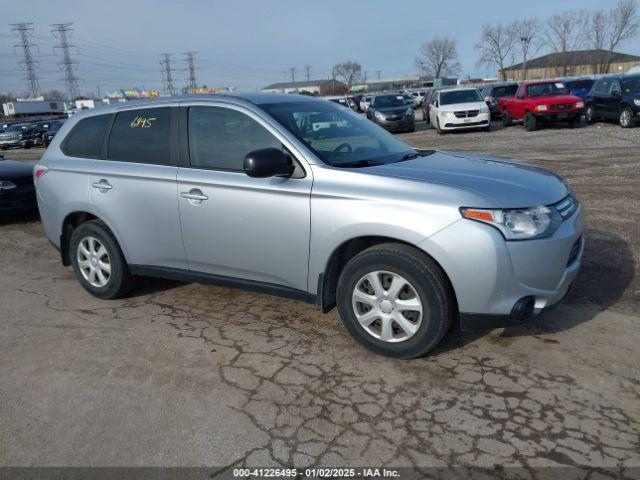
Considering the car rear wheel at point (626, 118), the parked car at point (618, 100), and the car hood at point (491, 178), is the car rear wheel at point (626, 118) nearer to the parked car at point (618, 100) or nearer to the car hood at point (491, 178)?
the parked car at point (618, 100)

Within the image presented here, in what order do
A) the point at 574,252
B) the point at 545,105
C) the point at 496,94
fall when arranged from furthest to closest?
the point at 496,94
the point at 545,105
the point at 574,252

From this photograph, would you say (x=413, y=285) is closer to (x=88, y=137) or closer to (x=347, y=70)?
(x=88, y=137)

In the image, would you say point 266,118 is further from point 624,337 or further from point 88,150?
point 624,337

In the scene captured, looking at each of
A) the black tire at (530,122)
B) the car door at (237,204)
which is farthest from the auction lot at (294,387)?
the black tire at (530,122)

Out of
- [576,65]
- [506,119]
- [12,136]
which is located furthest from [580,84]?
[576,65]

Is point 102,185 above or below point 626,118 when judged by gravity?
above

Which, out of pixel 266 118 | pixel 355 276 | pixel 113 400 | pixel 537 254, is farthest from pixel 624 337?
pixel 113 400

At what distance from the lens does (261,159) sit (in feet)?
11.9

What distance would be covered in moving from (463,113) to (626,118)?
5179 millimetres

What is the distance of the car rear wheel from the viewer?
1728 cm

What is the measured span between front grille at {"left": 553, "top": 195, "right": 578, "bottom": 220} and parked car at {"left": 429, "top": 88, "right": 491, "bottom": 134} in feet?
55.3

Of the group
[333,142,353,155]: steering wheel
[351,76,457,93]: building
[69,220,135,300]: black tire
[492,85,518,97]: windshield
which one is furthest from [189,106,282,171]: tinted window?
[351,76,457,93]: building

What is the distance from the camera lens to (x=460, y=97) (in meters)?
20.8

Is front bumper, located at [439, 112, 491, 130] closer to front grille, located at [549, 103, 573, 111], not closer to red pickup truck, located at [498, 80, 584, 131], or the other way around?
red pickup truck, located at [498, 80, 584, 131]
